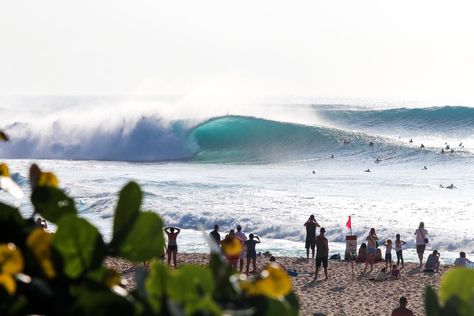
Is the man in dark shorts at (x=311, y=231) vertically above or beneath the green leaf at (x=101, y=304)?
beneath

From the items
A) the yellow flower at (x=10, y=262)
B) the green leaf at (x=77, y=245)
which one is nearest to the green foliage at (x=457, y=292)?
the green leaf at (x=77, y=245)

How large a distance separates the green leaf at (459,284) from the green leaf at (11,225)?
Answer: 25.0 inches

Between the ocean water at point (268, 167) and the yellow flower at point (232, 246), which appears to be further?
the ocean water at point (268, 167)

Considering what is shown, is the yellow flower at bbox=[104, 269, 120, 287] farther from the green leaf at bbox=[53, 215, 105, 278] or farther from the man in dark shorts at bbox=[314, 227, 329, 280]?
the man in dark shorts at bbox=[314, 227, 329, 280]

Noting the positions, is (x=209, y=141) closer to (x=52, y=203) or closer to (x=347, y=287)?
(x=347, y=287)

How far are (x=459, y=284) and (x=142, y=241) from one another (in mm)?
488

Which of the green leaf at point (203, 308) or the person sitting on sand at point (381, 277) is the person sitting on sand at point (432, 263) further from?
the green leaf at point (203, 308)

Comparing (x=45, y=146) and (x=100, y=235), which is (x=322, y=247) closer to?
(x=100, y=235)

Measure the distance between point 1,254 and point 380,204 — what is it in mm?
28164

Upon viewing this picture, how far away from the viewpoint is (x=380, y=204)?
28.7 m

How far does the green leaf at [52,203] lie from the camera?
1287 mm

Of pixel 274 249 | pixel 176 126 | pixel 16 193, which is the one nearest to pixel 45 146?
pixel 176 126

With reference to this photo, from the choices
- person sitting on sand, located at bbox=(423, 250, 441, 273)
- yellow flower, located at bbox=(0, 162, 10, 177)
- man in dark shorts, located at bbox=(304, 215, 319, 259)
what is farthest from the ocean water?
yellow flower, located at bbox=(0, 162, 10, 177)

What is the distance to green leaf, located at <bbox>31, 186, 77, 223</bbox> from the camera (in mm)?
1287
